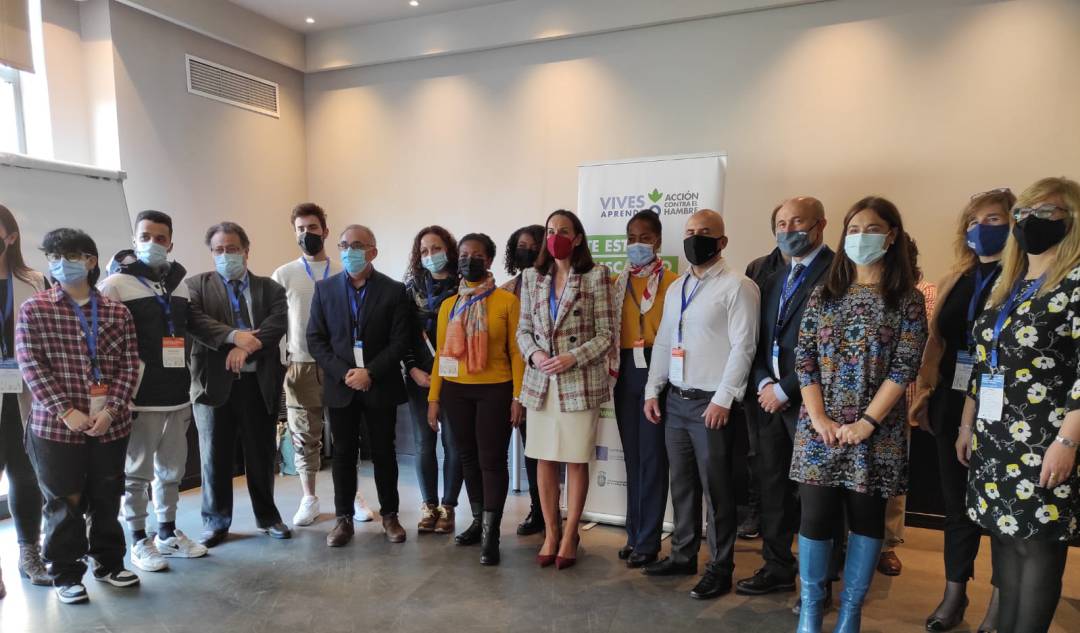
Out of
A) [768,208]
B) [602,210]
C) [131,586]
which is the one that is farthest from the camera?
[768,208]

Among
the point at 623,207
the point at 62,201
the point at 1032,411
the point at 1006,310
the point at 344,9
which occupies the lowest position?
the point at 1032,411

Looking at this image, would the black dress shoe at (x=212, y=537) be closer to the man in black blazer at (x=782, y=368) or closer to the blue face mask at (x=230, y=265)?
the blue face mask at (x=230, y=265)

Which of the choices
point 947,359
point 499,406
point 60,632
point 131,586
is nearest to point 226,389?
point 131,586

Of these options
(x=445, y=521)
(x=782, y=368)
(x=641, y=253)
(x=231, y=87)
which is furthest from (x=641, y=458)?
(x=231, y=87)

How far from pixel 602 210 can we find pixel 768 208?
1543mm

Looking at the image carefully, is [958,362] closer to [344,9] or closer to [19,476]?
[19,476]

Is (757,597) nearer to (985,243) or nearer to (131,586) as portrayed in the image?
(985,243)

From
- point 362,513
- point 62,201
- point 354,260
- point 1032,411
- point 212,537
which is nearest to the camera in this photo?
point 1032,411

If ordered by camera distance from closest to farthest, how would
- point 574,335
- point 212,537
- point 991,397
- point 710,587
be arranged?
point 991,397 → point 710,587 → point 574,335 → point 212,537

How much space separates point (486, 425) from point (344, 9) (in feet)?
13.5

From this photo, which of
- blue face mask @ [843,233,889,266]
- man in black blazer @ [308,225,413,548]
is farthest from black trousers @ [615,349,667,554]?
man in black blazer @ [308,225,413,548]

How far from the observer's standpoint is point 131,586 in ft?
9.21

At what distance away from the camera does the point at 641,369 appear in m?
2.94

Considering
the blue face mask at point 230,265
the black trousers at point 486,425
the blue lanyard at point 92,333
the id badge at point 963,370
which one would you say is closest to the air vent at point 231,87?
the blue face mask at point 230,265
